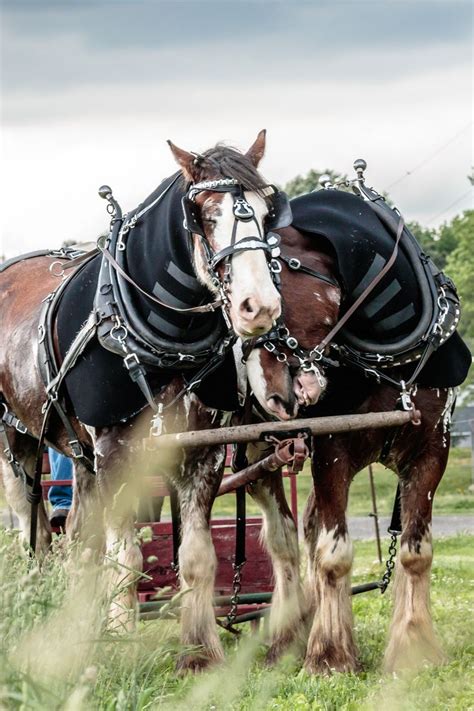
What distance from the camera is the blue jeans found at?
8.15m

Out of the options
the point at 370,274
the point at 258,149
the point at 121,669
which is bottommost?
the point at 121,669

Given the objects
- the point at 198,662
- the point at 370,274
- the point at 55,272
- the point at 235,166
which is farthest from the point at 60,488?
the point at 235,166

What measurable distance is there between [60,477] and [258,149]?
333cm

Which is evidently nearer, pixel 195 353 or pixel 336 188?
pixel 195 353

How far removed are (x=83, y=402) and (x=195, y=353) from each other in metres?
0.64

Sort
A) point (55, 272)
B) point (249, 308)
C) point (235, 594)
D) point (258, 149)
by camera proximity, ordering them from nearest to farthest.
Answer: point (249, 308)
point (258, 149)
point (235, 594)
point (55, 272)

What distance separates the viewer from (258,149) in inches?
226

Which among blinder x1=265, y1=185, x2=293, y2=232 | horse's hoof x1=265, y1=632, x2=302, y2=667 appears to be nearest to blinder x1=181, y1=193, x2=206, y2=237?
blinder x1=265, y1=185, x2=293, y2=232

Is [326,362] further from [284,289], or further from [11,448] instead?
[11,448]

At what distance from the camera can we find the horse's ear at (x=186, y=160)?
5.59 m

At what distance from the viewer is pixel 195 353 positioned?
584 centimetres

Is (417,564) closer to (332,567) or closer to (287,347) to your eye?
(332,567)

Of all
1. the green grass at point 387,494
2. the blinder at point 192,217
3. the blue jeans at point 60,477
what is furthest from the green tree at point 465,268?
the blinder at point 192,217

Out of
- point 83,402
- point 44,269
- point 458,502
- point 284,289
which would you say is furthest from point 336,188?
point 458,502
